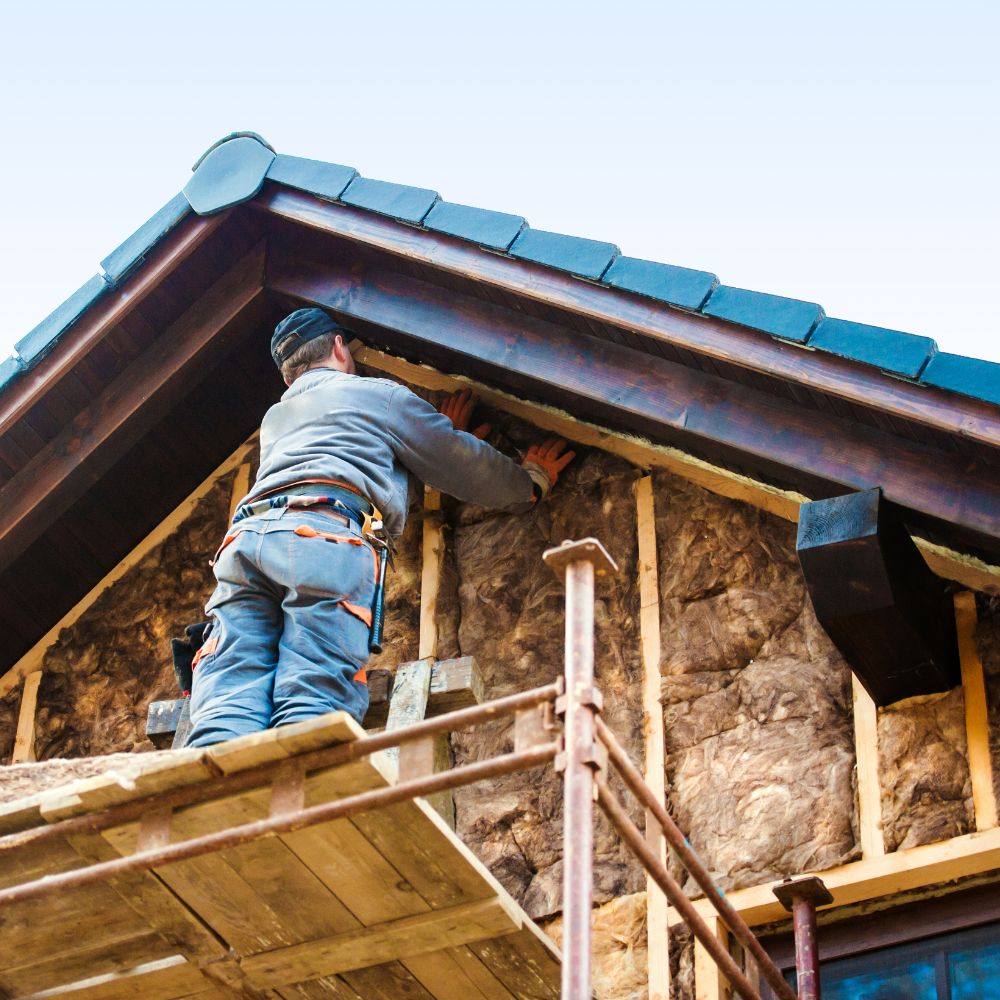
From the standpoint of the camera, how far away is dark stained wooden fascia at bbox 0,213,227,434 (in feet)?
24.0

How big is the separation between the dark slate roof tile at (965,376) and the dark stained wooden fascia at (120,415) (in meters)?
3.10

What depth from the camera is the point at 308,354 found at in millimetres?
7449

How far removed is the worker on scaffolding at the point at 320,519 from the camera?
6.09 meters

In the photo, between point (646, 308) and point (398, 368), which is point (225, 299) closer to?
point (398, 368)

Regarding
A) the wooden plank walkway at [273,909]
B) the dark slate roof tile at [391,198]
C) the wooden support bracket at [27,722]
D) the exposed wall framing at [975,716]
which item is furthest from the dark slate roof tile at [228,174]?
the exposed wall framing at [975,716]

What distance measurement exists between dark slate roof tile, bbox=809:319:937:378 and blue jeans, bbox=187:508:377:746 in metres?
1.72

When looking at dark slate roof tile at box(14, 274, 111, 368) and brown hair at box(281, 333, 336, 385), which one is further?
brown hair at box(281, 333, 336, 385)

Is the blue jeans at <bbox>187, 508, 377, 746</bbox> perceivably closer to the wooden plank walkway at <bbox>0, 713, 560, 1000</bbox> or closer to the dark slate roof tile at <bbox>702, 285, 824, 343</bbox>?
the wooden plank walkway at <bbox>0, 713, 560, 1000</bbox>

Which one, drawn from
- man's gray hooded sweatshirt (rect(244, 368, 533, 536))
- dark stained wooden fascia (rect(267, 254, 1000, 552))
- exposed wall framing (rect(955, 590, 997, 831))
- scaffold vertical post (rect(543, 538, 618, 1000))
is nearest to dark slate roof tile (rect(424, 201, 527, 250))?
dark stained wooden fascia (rect(267, 254, 1000, 552))

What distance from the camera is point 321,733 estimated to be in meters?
5.01

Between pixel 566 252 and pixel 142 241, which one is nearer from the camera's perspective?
pixel 566 252

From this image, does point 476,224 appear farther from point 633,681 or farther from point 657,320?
point 633,681

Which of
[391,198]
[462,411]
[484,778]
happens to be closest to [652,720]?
[462,411]

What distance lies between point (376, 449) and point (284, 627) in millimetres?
877
